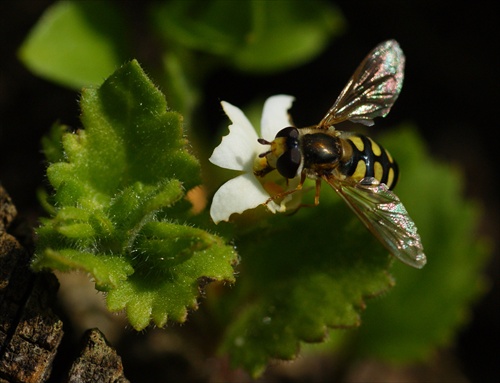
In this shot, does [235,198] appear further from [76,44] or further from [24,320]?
[76,44]

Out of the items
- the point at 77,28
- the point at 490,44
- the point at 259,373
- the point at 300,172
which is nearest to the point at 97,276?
the point at 300,172

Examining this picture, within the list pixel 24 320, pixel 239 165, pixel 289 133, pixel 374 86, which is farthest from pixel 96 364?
pixel 374 86

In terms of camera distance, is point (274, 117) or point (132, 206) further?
point (274, 117)

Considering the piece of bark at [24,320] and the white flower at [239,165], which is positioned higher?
the white flower at [239,165]

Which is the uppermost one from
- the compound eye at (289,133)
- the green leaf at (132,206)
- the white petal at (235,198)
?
the compound eye at (289,133)

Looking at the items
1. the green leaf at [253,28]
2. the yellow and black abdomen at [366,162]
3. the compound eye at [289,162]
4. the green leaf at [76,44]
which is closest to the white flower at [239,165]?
the compound eye at [289,162]

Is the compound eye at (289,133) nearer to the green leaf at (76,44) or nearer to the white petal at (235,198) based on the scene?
the white petal at (235,198)

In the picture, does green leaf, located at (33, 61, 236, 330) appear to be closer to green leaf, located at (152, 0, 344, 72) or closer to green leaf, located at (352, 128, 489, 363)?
green leaf, located at (152, 0, 344, 72)
